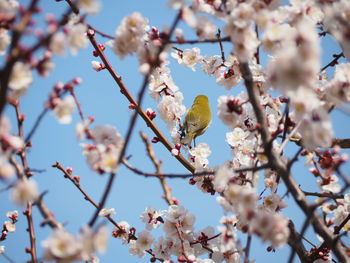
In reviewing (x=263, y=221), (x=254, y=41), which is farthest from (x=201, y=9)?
(x=263, y=221)

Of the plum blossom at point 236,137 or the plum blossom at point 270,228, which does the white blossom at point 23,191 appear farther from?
the plum blossom at point 236,137

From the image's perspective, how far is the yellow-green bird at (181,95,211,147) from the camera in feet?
13.1

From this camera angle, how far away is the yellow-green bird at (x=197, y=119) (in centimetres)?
400

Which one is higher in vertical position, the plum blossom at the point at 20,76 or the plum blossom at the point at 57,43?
the plum blossom at the point at 57,43

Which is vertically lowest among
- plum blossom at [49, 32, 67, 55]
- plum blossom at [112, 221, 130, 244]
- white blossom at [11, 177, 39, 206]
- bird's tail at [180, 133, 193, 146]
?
white blossom at [11, 177, 39, 206]

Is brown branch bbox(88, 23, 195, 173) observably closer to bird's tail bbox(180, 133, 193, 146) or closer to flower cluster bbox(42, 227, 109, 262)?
bird's tail bbox(180, 133, 193, 146)

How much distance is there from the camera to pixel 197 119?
4.28 metres

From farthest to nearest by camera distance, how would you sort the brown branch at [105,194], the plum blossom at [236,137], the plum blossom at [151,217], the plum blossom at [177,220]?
1. the plum blossom at [236,137]
2. the plum blossom at [151,217]
3. the plum blossom at [177,220]
4. the brown branch at [105,194]

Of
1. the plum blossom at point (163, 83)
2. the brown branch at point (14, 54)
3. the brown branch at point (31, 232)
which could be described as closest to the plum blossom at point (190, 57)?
the plum blossom at point (163, 83)

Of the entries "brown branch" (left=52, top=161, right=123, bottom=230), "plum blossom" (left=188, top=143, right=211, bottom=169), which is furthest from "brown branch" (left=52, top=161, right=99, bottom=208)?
"plum blossom" (left=188, top=143, right=211, bottom=169)

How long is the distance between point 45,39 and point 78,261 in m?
0.96

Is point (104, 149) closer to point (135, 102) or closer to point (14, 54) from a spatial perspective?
point (14, 54)

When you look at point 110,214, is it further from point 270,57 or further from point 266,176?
point 270,57

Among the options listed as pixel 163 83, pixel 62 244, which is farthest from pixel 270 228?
pixel 163 83
